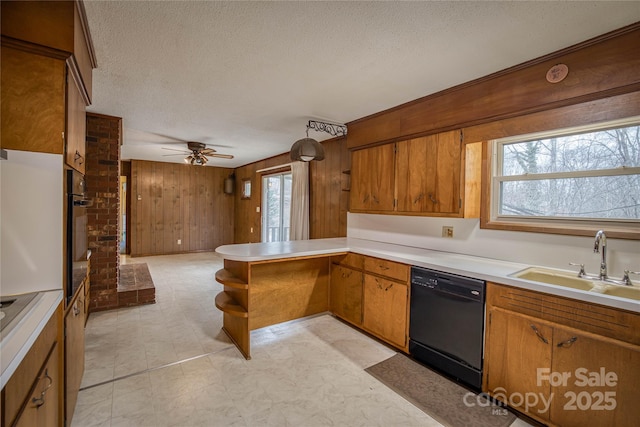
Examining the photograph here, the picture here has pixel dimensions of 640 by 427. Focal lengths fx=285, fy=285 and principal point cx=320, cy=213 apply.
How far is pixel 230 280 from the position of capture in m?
2.54

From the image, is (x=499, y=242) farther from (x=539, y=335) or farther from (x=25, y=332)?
(x=25, y=332)

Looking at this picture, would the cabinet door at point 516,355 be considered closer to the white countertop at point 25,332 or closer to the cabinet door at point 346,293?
the cabinet door at point 346,293

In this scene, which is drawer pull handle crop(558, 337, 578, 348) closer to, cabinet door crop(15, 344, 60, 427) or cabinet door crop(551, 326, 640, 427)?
cabinet door crop(551, 326, 640, 427)

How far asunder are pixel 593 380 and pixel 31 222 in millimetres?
2958

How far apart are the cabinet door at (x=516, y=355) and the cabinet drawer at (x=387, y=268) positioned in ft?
2.32

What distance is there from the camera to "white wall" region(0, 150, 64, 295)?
1326 mm

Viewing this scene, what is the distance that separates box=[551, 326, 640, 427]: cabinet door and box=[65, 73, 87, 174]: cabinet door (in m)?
2.88

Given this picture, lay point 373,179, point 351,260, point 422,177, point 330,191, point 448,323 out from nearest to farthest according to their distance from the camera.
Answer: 1. point 448,323
2. point 422,177
3. point 351,260
4. point 373,179
5. point 330,191

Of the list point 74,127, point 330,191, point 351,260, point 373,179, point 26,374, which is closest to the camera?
point 26,374

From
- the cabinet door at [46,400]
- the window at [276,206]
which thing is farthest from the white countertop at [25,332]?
the window at [276,206]

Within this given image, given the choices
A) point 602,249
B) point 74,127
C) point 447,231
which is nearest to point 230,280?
point 74,127

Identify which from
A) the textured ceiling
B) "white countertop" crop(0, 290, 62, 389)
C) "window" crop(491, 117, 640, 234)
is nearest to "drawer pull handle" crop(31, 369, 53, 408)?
"white countertop" crop(0, 290, 62, 389)

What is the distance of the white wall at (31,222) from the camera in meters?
1.33

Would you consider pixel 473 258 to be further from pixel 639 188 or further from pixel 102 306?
pixel 102 306
